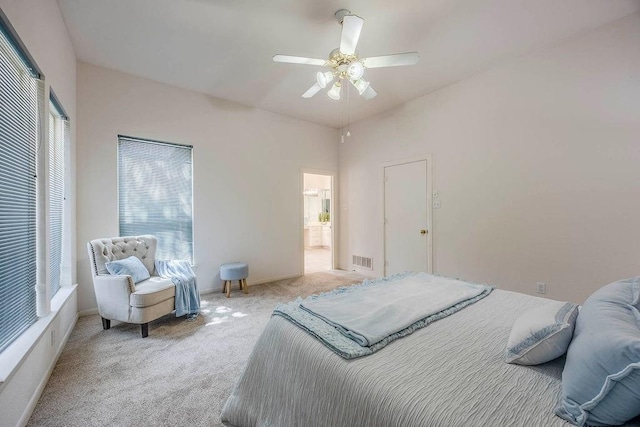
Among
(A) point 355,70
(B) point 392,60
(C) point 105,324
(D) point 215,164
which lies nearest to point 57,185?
(C) point 105,324

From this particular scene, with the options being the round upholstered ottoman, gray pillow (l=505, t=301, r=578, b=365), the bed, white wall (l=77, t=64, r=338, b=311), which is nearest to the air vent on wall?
white wall (l=77, t=64, r=338, b=311)

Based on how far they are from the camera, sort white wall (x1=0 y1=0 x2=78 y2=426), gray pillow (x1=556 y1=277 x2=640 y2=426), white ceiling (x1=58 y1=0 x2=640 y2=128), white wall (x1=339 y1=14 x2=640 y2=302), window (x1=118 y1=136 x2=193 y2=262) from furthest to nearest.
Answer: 1. window (x1=118 y1=136 x2=193 y2=262)
2. white wall (x1=339 y1=14 x2=640 y2=302)
3. white ceiling (x1=58 y1=0 x2=640 y2=128)
4. white wall (x1=0 y1=0 x2=78 y2=426)
5. gray pillow (x1=556 y1=277 x2=640 y2=426)

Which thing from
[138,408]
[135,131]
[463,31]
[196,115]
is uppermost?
[463,31]

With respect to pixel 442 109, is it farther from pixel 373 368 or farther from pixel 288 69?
pixel 373 368

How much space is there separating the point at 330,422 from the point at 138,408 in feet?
4.62

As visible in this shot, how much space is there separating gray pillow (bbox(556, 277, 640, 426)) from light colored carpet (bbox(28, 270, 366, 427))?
172 cm

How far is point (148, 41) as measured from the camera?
104 inches

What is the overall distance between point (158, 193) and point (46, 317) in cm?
192

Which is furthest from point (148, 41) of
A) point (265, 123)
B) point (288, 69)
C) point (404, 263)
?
point (404, 263)

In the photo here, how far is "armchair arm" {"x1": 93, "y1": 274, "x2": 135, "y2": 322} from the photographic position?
8.18 ft

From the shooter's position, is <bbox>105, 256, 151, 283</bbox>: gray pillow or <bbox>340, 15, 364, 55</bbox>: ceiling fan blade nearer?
<bbox>340, 15, 364, 55</bbox>: ceiling fan blade

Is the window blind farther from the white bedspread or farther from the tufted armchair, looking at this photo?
the white bedspread

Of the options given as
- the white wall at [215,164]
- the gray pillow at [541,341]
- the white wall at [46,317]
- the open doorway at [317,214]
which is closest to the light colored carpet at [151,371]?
the white wall at [46,317]

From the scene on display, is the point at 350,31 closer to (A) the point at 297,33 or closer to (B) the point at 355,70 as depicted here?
(B) the point at 355,70
